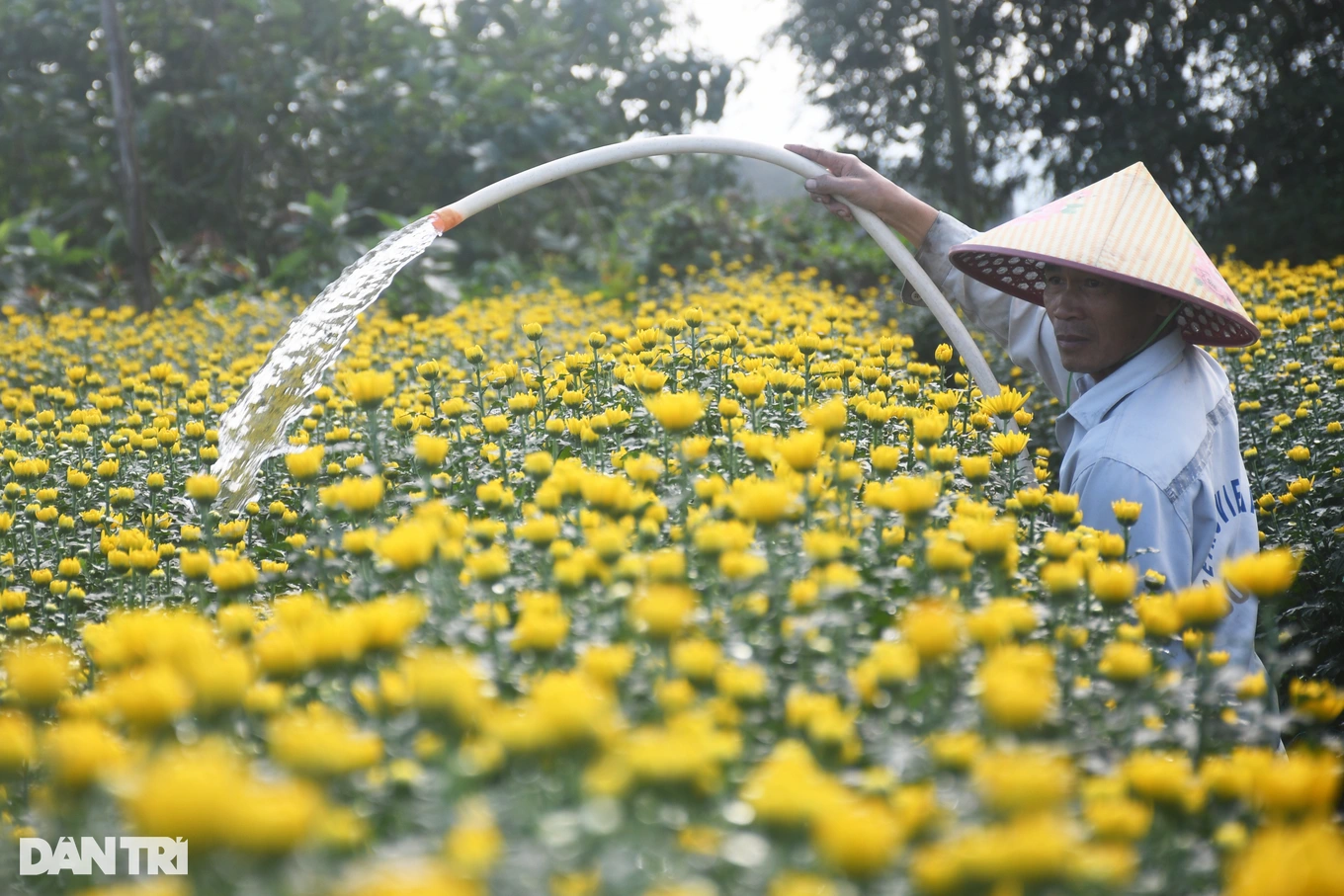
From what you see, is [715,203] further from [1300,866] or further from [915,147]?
[1300,866]

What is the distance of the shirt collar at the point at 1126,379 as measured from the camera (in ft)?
8.76

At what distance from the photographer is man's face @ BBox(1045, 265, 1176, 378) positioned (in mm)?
2740

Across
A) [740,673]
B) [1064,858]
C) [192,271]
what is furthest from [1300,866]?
[192,271]

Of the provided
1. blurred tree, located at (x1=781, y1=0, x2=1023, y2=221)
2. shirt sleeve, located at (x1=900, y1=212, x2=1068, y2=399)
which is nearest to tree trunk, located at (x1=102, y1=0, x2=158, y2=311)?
shirt sleeve, located at (x1=900, y1=212, x2=1068, y2=399)

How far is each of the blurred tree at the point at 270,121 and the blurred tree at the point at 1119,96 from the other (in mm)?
3580

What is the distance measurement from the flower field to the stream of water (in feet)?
1.35

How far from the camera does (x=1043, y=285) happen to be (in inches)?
131

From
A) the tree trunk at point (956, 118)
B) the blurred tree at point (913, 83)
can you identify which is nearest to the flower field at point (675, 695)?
the tree trunk at point (956, 118)

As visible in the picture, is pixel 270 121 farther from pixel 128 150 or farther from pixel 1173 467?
pixel 1173 467

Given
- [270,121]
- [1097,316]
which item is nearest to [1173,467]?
[1097,316]

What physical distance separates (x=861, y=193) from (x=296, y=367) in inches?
71.6

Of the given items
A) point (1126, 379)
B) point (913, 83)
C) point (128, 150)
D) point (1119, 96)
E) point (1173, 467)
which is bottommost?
point (1173, 467)

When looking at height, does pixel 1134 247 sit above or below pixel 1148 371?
above

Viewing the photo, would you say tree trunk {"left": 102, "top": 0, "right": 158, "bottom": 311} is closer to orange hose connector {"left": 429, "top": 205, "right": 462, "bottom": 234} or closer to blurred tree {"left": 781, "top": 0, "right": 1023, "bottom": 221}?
orange hose connector {"left": 429, "top": 205, "right": 462, "bottom": 234}
